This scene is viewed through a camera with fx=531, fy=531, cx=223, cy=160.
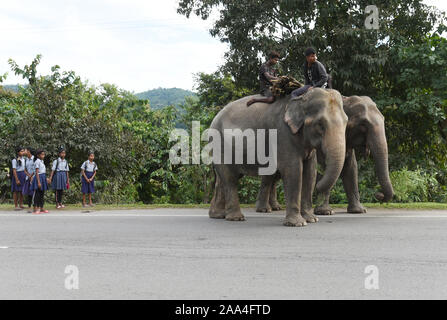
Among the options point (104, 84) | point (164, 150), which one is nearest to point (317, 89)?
point (164, 150)

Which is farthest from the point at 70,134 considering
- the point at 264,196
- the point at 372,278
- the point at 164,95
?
the point at 164,95

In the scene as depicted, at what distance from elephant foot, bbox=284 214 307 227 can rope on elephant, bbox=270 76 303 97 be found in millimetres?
2374

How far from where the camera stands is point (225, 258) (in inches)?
253

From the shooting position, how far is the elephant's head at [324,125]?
8.46 meters

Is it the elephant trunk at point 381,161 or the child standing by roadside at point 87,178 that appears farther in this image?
the child standing by roadside at point 87,178

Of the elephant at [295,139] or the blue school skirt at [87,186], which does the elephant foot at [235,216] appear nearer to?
the elephant at [295,139]

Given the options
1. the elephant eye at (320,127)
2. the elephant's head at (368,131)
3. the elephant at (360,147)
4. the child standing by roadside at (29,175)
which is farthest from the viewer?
the child standing by roadside at (29,175)

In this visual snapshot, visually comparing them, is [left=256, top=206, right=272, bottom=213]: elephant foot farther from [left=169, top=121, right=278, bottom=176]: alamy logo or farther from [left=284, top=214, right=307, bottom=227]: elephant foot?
[left=284, top=214, right=307, bottom=227]: elephant foot

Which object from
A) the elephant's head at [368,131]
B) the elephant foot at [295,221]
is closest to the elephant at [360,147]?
the elephant's head at [368,131]

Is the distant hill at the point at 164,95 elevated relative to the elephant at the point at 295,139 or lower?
elevated

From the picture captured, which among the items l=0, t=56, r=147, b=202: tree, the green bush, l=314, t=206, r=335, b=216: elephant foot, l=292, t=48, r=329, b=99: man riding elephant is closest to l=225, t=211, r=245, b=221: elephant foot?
l=314, t=206, r=335, b=216: elephant foot

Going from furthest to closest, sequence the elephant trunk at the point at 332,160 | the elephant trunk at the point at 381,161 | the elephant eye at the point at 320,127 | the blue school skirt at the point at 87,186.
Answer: the blue school skirt at the point at 87,186
the elephant trunk at the point at 381,161
the elephant eye at the point at 320,127
the elephant trunk at the point at 332,160

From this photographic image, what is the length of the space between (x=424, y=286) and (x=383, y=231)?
137 inches

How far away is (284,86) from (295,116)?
95 cm
